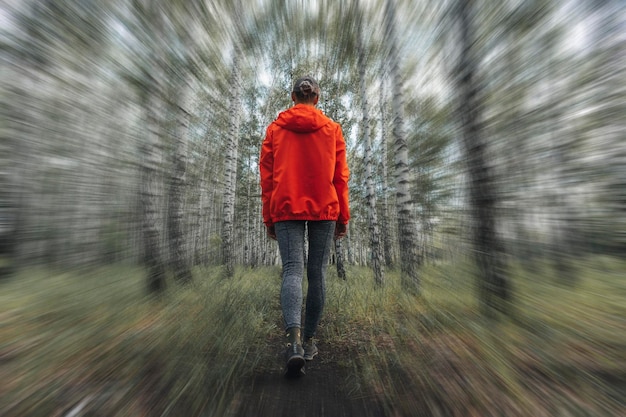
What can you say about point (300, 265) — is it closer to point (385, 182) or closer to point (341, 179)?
point (341, 179)

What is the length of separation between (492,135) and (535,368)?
5.56 ft

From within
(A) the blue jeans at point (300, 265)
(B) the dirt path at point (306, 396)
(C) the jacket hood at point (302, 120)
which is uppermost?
(C) the jacket hood at point (302, 120)

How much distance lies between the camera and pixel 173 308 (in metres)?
2.49

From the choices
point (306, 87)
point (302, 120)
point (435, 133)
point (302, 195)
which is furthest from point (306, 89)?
Result: point (435, 133)

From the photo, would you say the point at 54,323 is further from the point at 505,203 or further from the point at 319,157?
the point at 505,203

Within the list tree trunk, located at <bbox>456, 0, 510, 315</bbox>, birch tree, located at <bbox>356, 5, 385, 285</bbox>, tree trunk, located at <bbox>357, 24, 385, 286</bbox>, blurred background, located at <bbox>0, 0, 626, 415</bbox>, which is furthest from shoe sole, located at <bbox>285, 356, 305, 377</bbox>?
birch tree, located at <bbox>356, 5, 385, 285</bbox>

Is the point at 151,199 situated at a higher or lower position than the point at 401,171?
lower

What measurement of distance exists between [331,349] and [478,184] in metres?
1.82

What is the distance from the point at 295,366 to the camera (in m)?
1.91

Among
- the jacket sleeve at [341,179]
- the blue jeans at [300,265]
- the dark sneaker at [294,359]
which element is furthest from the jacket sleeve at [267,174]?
the dark sneaker at [294,359]

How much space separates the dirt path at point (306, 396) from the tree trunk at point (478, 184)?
117 centimetres

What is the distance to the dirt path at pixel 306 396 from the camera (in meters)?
1.58

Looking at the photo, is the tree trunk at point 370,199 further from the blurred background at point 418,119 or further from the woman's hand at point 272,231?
the woman's hand at point 272,231

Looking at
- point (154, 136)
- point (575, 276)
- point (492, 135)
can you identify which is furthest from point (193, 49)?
point (575, 276)
